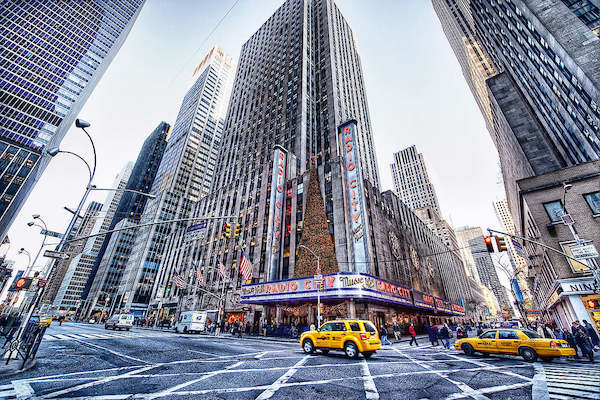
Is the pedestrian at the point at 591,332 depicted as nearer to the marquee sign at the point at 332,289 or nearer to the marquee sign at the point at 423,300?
the marquee sign at the point at 332,289

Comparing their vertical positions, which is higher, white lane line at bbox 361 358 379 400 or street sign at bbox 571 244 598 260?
street sign at bbox 571 244 598 260

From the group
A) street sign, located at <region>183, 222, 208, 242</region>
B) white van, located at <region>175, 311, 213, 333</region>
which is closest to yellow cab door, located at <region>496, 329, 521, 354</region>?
street sign, located at <region>183, 222, 208, 242</region>

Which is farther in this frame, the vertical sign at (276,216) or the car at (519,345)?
the vertical sign at (276,216)

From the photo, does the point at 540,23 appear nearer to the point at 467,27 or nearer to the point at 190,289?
the point at 467,27

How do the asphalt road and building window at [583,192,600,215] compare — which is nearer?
the asphalt road

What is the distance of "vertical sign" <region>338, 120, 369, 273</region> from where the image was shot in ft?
108

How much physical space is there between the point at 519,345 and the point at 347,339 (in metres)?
9.31

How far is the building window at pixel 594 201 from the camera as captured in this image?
819 inches

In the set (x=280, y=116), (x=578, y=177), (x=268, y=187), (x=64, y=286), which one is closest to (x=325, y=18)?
(x=280, y=116)

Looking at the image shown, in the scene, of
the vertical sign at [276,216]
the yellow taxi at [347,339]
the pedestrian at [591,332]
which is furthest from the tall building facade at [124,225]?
the pedestrian at [591,332]

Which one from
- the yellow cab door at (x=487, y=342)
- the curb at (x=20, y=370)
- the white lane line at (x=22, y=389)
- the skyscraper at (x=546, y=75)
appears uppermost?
the skyscraper at (x=546, y=75)

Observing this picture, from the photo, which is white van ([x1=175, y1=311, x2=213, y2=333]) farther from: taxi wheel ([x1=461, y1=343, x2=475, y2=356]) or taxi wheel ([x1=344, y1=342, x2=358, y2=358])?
taxi wheel ([x1=461, y1=343, x2=475, y2=356])

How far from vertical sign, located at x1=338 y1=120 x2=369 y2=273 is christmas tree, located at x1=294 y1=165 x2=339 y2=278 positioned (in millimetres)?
3405

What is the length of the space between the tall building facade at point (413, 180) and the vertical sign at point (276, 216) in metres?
95.9
